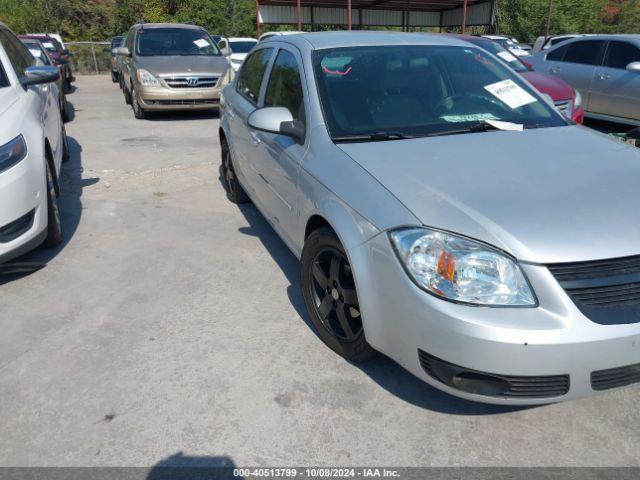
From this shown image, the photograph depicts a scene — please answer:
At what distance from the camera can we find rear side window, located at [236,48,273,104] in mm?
4422

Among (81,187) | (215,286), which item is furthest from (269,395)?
(81,187)

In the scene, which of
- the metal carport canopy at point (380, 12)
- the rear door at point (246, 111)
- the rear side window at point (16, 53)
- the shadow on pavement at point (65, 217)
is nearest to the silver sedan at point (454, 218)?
the rear door at point (246, 111)

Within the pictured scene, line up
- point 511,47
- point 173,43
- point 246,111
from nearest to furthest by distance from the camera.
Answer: point 246,111 → point 173,43 → point 511,47

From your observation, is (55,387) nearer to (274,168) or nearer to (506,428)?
(274,168)

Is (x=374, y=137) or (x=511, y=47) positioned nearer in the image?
(x=374, y=137)

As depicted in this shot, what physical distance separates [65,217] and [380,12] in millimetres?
26628

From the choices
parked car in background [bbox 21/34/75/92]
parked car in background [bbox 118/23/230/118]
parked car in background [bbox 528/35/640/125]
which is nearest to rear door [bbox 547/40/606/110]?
parked car in background [bbox 528/35/640/125]

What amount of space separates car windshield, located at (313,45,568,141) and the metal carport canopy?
20.7m

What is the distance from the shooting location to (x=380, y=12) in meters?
28.6

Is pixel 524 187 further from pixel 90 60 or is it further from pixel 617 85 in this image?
pixel 90 60

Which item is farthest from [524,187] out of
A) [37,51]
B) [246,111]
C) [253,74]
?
A: [37,51]

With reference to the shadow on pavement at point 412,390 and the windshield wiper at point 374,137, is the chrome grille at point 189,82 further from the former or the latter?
the windshield wiper at point 374,137

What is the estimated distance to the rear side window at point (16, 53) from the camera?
16.5 ft

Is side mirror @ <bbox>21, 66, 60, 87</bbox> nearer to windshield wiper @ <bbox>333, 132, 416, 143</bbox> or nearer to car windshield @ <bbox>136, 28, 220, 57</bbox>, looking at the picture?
windshield wiper @ <bbox>333, 132, 416, 143</bbox>
